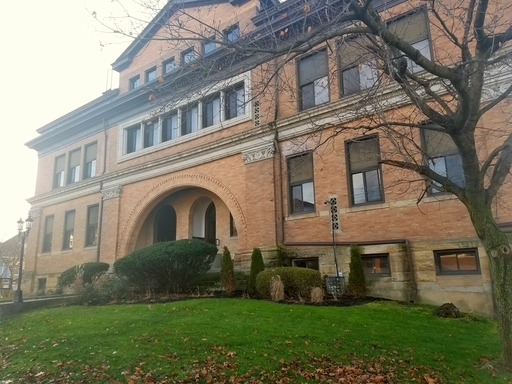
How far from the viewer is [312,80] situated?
1519 cm

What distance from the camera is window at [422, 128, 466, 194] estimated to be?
11.5 m

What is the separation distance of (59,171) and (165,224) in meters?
9.16

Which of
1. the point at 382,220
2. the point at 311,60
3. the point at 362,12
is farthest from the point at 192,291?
the point at 362,12

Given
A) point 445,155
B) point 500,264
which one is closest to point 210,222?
point 445,155

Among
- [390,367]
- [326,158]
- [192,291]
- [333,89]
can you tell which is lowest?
[390,367]

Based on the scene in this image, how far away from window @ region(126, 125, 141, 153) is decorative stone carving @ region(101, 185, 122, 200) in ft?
7.34

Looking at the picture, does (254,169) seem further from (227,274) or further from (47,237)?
(47,237)

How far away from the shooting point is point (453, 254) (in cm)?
1127

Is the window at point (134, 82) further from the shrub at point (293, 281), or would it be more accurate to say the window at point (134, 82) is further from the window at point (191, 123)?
the shrub at point (293, 281)

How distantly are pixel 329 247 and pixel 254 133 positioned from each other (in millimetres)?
5557

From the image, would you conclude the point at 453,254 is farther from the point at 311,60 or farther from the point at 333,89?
the point at 311,60

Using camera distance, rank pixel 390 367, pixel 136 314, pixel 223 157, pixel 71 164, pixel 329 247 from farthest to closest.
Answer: pixel 71 164, pixel 223 157, pixel 329 247, pixel 136 314, pixel 390 367

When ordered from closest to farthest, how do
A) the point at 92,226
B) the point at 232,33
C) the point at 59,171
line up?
the point at 232,33
the point at 92,226
the point at 59,171

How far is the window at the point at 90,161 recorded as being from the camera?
77.1 ft
